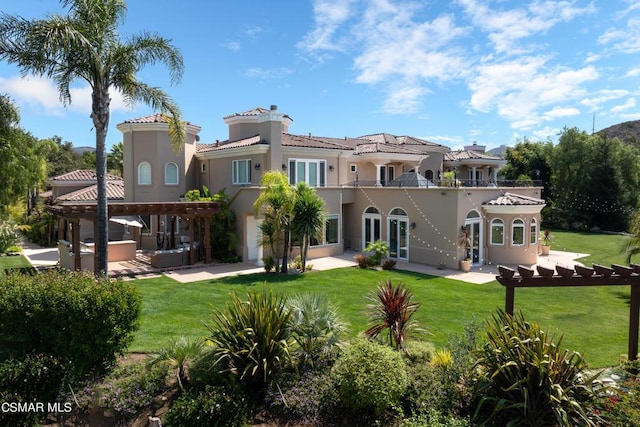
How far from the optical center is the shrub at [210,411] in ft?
24.6

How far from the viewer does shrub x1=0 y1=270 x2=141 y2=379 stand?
870 centimetres

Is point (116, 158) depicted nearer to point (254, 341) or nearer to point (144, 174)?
point (144, 174)

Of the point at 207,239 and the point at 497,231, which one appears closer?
the point at 207,239

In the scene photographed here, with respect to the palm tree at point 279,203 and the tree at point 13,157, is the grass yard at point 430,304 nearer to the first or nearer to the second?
the palm tree at point 279,203

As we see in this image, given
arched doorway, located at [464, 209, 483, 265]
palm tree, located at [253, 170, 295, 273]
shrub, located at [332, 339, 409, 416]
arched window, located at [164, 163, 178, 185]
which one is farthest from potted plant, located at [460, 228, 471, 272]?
arched window, located at [164, 163, 178, 185]

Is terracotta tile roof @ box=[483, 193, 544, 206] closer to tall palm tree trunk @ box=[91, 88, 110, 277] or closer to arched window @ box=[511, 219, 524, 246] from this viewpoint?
arched window @ box=[511, 219, 524, 246]

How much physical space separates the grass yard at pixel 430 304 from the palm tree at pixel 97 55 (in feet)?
10.2

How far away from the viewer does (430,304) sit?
50.7 ft

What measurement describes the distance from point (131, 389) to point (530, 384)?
7.50 meters

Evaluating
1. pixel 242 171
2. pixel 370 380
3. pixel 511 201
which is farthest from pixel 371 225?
pixel 370 380

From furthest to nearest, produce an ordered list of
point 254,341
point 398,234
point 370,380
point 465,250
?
point 398,234 < point 465,250 < point 254,341 < point 370,380

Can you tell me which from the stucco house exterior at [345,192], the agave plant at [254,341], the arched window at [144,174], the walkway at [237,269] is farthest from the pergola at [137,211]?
the agave plant at [254,341]

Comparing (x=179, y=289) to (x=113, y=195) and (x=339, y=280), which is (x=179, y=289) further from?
(x=113, y=195)

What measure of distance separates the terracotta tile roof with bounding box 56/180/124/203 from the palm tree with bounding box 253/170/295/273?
14.5 metres
